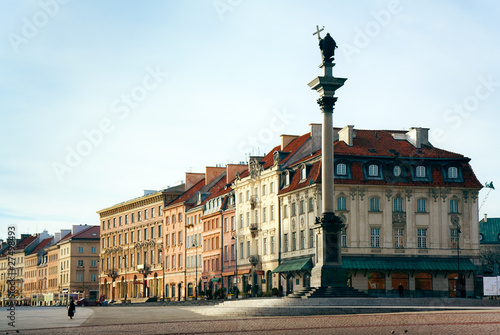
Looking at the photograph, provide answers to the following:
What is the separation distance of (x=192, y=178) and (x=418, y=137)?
50.2 meters

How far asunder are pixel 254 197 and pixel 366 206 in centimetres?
1861

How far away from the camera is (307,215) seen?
8569cm

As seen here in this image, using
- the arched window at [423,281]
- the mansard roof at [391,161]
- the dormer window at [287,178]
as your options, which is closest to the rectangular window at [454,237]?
the arched window at [423,281]

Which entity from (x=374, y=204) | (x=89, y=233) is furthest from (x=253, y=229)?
(x=89, y=233)

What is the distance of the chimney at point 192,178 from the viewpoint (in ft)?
428

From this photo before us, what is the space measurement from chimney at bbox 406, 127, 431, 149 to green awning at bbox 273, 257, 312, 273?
16.9 meters

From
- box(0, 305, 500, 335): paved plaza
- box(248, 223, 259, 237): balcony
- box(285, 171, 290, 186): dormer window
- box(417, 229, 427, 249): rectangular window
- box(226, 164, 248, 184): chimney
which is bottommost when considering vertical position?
box(0, 305, 500, 335): paved plaza

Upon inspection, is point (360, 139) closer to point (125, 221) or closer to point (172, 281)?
point (172, 281)

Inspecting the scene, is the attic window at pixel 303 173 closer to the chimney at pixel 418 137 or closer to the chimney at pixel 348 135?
the chimney at pixel 348 135

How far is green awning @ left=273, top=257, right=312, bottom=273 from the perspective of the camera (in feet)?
270

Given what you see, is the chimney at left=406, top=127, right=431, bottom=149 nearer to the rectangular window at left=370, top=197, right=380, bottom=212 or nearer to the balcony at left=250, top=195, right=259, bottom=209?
the rectangular window at left=370, top=197, right=380, bottom=212

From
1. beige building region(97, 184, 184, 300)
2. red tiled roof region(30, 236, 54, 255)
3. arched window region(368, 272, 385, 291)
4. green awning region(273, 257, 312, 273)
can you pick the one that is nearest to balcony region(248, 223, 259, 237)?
green awning region(273, 257, 312, 273)

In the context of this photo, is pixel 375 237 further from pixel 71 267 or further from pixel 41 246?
pixel 41 246

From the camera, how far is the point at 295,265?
85.4 m
